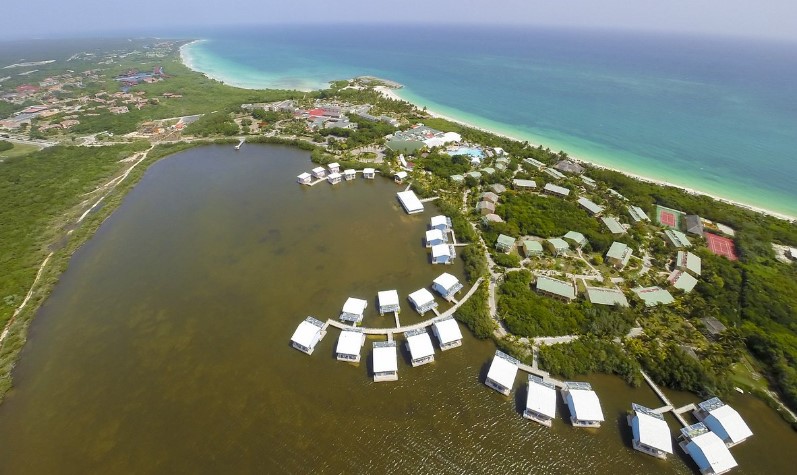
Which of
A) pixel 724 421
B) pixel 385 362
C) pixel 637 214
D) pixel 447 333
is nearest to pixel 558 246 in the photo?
pixel 637 214

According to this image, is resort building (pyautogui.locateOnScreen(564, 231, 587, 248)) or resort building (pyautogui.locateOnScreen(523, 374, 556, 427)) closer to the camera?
resort building (pyautogui.locateOnScreen(523, 374, 556, 427))

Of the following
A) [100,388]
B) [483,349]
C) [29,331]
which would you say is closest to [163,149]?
[29,331]

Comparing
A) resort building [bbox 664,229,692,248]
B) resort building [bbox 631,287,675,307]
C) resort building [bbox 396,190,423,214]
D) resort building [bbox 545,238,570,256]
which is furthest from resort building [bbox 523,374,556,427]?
resort building [bbox 664,229,692,248]

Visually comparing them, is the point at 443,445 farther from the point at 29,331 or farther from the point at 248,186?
the point at 248,186

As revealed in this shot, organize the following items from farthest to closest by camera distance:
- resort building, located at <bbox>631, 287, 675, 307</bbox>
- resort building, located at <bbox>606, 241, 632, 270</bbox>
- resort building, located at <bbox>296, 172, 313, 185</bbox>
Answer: resort building, located at <bbox>296, 172, 313, 185</bbox> < resort building, located at <bbox>606, 241, 632, 270</bbox> < resort building, located at <bbox>631, 287, 675, 307</bbox>

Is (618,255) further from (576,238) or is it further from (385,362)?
(385,362)

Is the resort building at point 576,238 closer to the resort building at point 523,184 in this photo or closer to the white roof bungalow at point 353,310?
the resort building at point 523,184

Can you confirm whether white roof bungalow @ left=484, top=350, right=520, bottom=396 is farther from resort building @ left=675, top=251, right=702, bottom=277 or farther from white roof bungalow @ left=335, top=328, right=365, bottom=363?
resort building @ left=675, top=251, right=702, bottom=277
